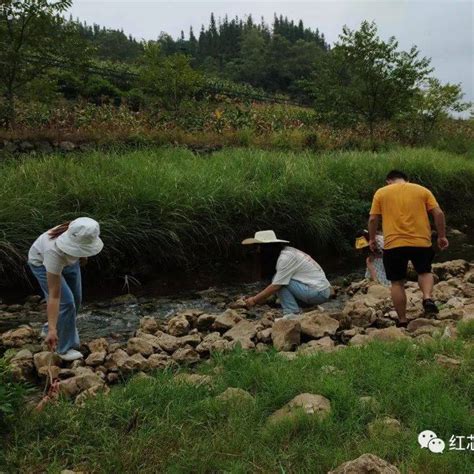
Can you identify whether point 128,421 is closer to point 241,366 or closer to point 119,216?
point 241,366

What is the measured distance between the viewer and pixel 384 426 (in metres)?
2.56

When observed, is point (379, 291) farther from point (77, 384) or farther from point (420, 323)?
point (77, 384)

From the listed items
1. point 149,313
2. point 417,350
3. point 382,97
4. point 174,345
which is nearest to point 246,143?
point 382,97

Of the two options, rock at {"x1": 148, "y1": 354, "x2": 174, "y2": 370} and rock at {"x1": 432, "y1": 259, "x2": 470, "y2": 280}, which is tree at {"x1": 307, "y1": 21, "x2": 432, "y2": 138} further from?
→ rock at {"x1": 148, "y1": 354, "x2": 174, "y2": 370}

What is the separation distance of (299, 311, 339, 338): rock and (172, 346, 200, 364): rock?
1.00 metres

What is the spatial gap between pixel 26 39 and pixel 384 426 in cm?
1118

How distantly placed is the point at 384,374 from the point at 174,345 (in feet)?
6.83

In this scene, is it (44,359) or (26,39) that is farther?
(26,39)

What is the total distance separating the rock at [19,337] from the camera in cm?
470

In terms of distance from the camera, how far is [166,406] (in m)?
2.86

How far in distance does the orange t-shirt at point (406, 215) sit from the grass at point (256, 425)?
1.96 metres

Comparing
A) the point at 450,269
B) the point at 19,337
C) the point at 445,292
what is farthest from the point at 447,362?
the point at 450,269

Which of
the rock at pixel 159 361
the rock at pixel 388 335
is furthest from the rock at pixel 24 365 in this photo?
the rock at pixel 388 335

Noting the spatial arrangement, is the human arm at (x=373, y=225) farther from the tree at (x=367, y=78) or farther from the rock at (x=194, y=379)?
the tree at (x=367, y=78)
